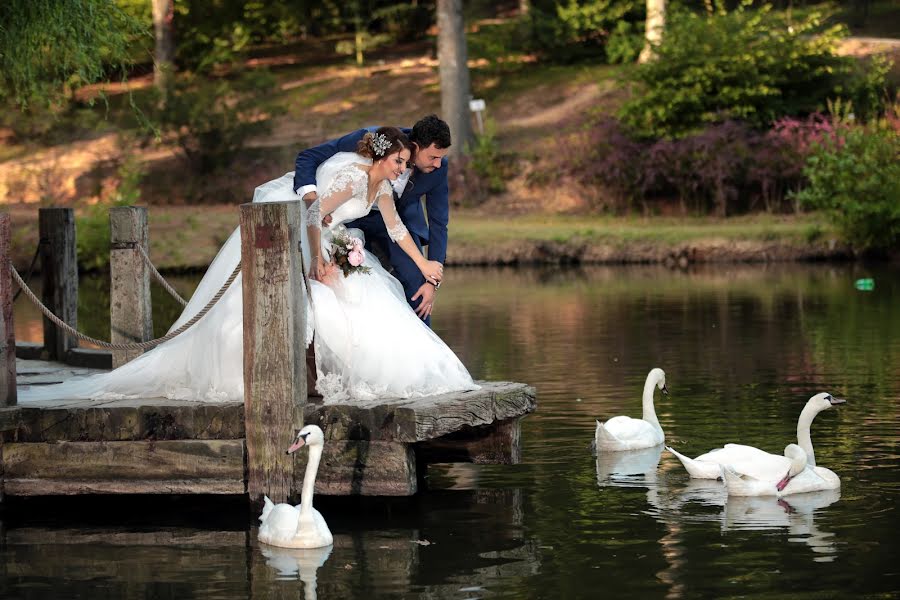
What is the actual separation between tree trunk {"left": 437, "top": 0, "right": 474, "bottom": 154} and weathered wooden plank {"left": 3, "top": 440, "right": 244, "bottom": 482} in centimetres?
2826

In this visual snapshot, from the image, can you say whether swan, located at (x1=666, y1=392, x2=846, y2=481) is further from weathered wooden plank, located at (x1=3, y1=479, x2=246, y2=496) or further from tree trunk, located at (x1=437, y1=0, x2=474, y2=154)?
tree trunk, located at (x1=437, y1=0, x2=474, y2=154)

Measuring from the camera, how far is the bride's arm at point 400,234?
10.6 meters

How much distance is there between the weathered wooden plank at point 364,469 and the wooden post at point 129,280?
10.1 ft

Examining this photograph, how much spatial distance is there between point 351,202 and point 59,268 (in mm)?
4666

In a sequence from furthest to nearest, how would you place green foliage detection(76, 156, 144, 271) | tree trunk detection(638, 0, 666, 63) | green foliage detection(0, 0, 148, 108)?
tree trunk detection(638, 0, 666, 63) < green foliage detection(76, 156, 144, 271) < green foliage detection(0, 0, 148, 108)

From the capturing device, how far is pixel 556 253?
3114 centimetres

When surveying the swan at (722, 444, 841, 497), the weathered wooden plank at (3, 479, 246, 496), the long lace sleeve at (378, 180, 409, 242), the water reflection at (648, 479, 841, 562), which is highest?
the long lace sleeve at (378, 180, 409, 242)

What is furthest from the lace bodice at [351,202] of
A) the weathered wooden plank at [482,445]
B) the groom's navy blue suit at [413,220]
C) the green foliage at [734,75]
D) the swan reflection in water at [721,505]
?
the green foliage at [734,75]

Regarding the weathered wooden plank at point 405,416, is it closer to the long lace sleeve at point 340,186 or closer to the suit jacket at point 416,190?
the long lace sleeve at point 340,186

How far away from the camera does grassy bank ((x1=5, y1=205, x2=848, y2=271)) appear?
101 feet

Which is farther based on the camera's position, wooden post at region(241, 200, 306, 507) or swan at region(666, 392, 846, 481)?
swan at region(666, 392, 846, 481)

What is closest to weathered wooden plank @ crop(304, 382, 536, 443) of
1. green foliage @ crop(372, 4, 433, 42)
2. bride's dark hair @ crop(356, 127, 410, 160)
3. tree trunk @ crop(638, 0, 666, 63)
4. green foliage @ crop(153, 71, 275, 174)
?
bride's dark hair @ crop(356, 127, 410, 160)

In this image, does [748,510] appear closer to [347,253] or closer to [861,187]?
[347,253]

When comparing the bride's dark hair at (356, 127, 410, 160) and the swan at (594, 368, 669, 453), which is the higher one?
the bride's dark hair at (356, 127, 410, 160)
